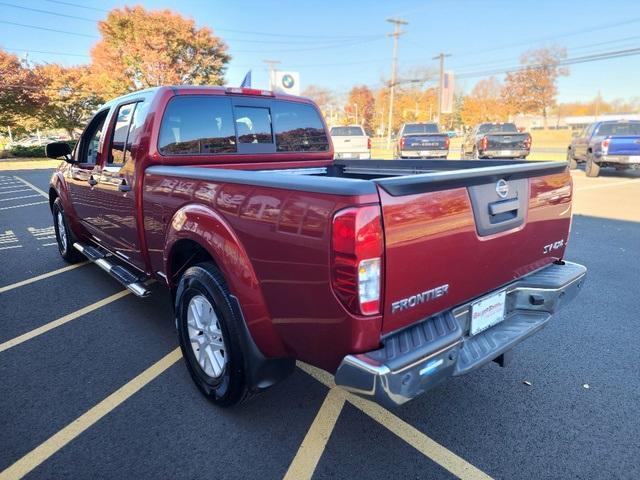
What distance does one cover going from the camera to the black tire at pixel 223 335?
2.44 metres

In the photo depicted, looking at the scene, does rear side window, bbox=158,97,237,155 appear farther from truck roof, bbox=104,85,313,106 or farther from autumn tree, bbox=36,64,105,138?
autumn tree, bbox=36,64,105,138

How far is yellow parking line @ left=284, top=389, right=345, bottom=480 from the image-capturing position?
224 centimetres

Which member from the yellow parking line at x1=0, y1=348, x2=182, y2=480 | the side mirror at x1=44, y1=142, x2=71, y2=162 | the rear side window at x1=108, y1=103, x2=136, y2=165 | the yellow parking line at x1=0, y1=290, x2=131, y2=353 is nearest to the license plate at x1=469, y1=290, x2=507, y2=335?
the yellow parking line at x1=0, y1=348, x2=182, y2=480

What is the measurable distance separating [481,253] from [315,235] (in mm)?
947

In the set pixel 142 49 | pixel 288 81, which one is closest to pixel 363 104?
pixel 142 49

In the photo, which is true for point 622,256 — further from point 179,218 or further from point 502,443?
point 179,218

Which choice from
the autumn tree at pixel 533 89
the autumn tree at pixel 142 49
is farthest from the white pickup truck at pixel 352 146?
the autumn tree at pixel 533 89

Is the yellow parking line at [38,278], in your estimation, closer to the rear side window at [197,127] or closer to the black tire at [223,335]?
the rear side window at [197,127]

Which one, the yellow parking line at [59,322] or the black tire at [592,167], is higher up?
the black tire at [592,167]

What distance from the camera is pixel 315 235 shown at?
1.87m

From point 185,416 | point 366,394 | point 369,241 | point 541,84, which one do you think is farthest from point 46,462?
point 541,84

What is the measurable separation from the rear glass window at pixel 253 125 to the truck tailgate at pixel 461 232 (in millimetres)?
2260

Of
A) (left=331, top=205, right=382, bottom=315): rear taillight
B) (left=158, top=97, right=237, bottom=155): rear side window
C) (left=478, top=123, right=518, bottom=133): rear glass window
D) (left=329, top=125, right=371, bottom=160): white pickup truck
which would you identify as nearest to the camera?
(left=331, top=205, right=382, bottom=315): rear taillight

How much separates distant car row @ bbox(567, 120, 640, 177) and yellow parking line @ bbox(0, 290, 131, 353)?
12463 mm
